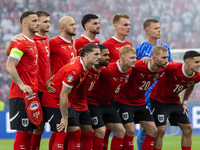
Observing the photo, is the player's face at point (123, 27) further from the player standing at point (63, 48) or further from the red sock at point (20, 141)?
the red sock at point (20, 141)

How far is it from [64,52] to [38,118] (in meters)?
1.17

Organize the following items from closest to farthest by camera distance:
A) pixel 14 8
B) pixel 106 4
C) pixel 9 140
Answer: pixel 9 140 → pixel 14 8 → pixel 106 4

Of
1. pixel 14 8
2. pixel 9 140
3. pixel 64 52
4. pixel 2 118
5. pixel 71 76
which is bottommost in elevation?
pixel 9 140

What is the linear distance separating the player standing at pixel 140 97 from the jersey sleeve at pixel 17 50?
6.19 feet

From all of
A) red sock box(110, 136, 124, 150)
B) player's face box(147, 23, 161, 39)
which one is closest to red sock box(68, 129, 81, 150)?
red sock box(110, 136, 124, 150)

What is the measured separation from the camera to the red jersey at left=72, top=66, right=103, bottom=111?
16.1ft

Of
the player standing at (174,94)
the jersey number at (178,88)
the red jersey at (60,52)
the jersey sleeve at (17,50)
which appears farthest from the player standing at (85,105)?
the jersey number at (178,88)

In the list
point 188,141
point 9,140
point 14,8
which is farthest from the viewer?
point 14,8

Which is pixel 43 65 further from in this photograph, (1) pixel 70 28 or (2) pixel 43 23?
(1) pixel 70 28

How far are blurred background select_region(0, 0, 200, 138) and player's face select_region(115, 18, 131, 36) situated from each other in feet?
27.4

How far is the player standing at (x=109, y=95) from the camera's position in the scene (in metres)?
5.09

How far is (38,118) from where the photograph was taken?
4445 mm

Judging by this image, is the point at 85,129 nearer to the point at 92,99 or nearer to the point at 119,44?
the point at 92,99

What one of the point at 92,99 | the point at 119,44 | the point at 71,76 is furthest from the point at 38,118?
the point at 119,44
